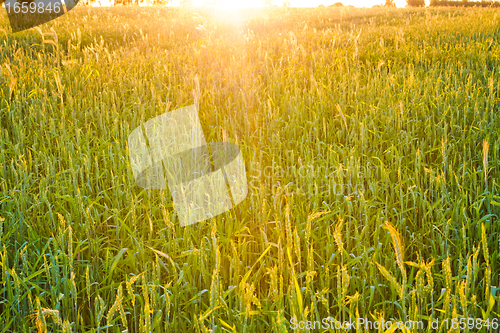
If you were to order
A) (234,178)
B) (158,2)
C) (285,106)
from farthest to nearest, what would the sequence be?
1. (158,2)
2. (285,106)
3. (234,178)

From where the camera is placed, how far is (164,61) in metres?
4.88

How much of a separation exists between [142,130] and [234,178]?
105 cm

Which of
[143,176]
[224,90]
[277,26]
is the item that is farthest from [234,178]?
[277,26]

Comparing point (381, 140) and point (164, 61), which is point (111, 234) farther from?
point (164, 61)

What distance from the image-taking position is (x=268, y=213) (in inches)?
72.0

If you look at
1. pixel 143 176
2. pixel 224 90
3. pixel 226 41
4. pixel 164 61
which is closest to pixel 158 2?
pixel 226 41

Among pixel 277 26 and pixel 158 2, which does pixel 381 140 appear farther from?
pixel 158 2

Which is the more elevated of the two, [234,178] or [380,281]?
[234,178]

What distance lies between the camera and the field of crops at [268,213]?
1.18m

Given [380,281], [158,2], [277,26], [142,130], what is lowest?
[380,281]

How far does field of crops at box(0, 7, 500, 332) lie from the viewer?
1.18 meters

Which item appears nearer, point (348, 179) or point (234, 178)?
point (348, 179)

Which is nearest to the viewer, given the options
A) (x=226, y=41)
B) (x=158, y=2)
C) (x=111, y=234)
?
(x=111, y=234)

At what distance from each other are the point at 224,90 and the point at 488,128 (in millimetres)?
2322
